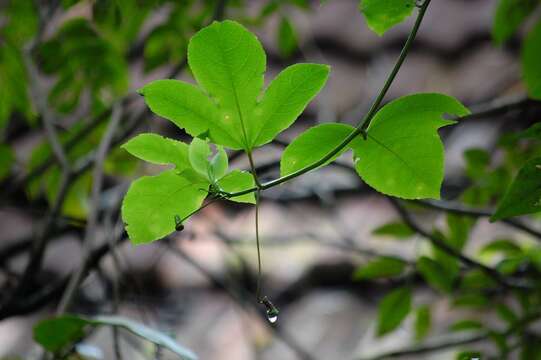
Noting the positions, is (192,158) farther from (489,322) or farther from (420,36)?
(420,36)

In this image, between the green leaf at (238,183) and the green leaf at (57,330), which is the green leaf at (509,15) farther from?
the green leaf at (57,330)

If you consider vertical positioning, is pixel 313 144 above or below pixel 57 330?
above

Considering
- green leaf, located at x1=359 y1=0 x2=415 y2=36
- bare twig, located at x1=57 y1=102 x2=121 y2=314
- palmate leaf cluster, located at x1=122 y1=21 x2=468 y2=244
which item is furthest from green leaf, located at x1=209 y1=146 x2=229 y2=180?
bare twig, located at x1=57 y1=102 x2=121 y2=314

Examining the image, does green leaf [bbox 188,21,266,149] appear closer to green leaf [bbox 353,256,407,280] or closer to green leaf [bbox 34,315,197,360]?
green leaf [bbox 34,315,197,360]

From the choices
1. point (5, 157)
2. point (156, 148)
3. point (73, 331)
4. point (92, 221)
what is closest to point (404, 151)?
point (156, 148)

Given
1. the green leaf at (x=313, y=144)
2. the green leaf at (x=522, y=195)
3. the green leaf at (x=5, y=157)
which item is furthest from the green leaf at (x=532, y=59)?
the green leaf at (x=5, y=157)

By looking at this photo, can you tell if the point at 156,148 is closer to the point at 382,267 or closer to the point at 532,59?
the point at 532,59

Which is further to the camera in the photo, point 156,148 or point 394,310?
point 394,310
